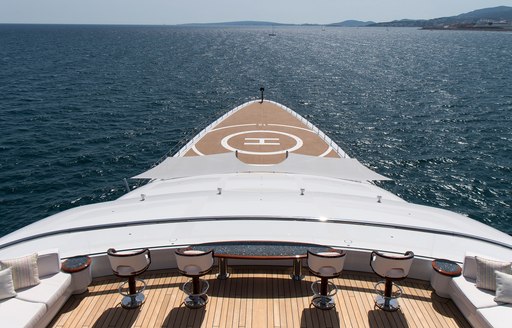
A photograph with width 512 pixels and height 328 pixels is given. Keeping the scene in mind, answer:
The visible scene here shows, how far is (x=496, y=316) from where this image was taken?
908cm

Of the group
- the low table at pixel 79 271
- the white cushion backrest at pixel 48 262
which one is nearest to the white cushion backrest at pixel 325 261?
the low table at pixel 79 271

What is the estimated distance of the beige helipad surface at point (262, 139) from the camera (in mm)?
27169

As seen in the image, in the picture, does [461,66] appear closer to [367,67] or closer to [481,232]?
[367,67]

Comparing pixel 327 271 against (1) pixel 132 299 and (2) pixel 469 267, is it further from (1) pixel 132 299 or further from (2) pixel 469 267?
(1) pixel 132 299

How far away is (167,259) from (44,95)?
59.3m

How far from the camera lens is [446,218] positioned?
566 inches

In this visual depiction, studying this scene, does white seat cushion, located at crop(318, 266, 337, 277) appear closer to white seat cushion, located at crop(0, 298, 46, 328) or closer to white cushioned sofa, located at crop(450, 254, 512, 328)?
white cushioned sofa, located at crop(450, 254, 512, 328)

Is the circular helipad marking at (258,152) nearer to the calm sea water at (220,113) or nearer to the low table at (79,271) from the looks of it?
the calm sea water at (220,113)

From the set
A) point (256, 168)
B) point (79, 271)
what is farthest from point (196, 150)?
point (79, 271)

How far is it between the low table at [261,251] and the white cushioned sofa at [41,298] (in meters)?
3.69

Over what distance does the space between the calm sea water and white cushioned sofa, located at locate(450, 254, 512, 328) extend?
786 inches

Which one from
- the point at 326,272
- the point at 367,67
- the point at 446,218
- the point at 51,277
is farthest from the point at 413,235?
the point at 367,67

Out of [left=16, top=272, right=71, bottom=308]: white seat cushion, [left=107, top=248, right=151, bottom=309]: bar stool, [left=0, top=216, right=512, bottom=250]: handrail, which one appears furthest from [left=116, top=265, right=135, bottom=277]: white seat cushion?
[left=0, top=216, right=512, bottom=250]: handrail

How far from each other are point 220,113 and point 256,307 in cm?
4295
